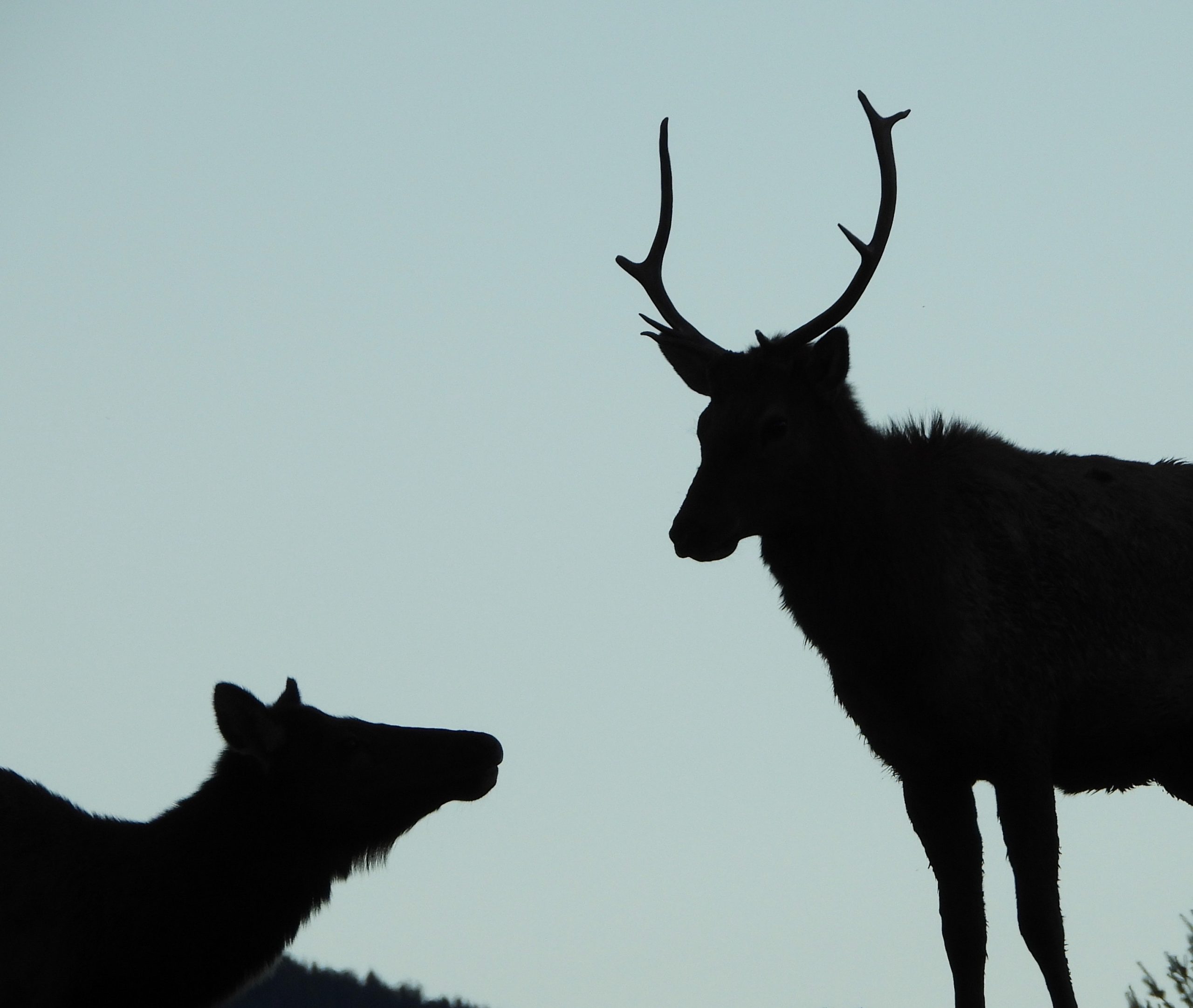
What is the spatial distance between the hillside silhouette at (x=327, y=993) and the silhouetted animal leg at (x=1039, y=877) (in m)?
6.81

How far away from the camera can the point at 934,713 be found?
29.3ft

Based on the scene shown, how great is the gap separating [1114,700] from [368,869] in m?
3.57

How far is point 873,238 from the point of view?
33.5 feet

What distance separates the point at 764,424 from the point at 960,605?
1.21 m

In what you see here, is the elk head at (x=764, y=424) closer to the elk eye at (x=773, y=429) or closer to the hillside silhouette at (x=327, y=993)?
the elk eye at (x=773, y=429)

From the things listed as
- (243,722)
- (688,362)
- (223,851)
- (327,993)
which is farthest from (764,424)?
(327,993)

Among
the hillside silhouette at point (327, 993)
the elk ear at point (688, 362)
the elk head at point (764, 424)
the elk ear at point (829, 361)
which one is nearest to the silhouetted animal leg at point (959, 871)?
the elk head at point (764, 424)

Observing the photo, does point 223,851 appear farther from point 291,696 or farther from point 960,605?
point 960,605

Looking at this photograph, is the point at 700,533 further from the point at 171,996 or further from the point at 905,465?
the point at 171,996

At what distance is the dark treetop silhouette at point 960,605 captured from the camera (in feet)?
29.3

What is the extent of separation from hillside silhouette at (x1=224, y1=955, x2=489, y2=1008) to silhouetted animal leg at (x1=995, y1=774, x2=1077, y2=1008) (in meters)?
6.81

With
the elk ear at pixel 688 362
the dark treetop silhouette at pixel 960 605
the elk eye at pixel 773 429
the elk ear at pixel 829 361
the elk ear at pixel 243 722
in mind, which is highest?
the elk ear at pixel 688 362

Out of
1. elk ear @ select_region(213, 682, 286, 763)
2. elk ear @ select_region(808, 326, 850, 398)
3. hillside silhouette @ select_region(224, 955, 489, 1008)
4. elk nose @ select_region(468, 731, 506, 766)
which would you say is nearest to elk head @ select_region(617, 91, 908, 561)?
elk ear @ select_region(808, 326, 850, 398)

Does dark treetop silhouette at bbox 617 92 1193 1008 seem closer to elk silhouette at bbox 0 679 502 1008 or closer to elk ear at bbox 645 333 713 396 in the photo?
elk ear at bbox 645 333 713 396
